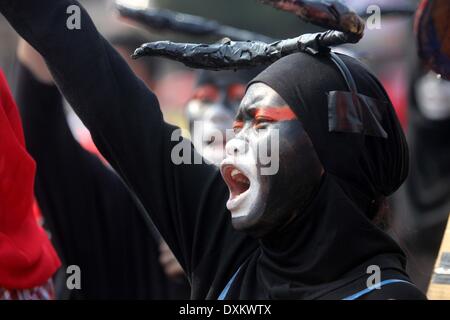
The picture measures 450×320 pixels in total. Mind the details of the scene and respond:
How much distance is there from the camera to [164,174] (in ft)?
8.87

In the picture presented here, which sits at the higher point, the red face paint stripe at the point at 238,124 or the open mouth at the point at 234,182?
the red face paint stripe at the point at 238,124

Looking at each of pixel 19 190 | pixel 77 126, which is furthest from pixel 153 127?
pixel 77 126

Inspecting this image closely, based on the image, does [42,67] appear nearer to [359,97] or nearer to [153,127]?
[153,127]

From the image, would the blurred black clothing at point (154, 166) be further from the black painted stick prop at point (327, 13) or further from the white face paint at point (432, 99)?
the white face paint at point (432, 99)

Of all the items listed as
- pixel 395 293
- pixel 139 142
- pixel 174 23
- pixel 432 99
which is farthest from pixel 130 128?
pixel 432 99

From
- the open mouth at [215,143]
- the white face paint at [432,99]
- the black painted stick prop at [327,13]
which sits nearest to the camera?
the black painted stick prop at [327,13]

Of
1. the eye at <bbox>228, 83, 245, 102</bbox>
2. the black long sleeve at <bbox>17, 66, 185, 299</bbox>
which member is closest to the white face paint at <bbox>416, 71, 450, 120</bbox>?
the eye at <bbox>228, 83, 245, 102</bbox>

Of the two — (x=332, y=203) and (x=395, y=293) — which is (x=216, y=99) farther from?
(x=395, y=293)

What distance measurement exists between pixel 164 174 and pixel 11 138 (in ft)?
2.07

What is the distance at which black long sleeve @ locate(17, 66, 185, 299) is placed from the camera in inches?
164

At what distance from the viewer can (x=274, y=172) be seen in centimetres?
243

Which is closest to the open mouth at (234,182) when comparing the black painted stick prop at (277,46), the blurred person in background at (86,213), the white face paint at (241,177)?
the white face paint at (241,177)

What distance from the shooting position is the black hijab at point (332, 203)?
94.3 inches

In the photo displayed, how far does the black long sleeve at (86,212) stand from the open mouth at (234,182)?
1771 millimetres
